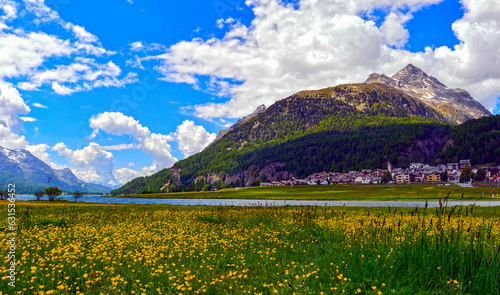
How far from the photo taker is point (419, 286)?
282 inches

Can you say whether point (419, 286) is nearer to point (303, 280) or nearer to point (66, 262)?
point (303, 280)

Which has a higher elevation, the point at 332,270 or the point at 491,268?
the point at 491,268

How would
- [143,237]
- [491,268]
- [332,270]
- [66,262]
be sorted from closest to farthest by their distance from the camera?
[491,268], [332,270], [66,262], [143,237]

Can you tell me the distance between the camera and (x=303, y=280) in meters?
7.15

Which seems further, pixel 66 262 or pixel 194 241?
pixel 194 241

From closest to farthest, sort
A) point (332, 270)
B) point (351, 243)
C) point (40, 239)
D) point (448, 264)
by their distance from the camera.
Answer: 1. point (448, 264)
2. point (332, 270)
3. point (351, 243)
4. point (40, 239)

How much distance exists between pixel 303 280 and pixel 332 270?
1425 mm

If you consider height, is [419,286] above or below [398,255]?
below

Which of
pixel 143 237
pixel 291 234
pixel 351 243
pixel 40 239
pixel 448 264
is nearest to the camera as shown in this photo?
pixel 448 264

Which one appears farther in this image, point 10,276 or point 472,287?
point 10,276

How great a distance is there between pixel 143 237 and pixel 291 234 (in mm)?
7958

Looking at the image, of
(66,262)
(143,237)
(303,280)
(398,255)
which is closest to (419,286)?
(398,255)

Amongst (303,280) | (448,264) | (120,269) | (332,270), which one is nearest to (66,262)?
(120,269)

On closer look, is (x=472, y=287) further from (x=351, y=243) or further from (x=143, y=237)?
(x=143, y=237)
